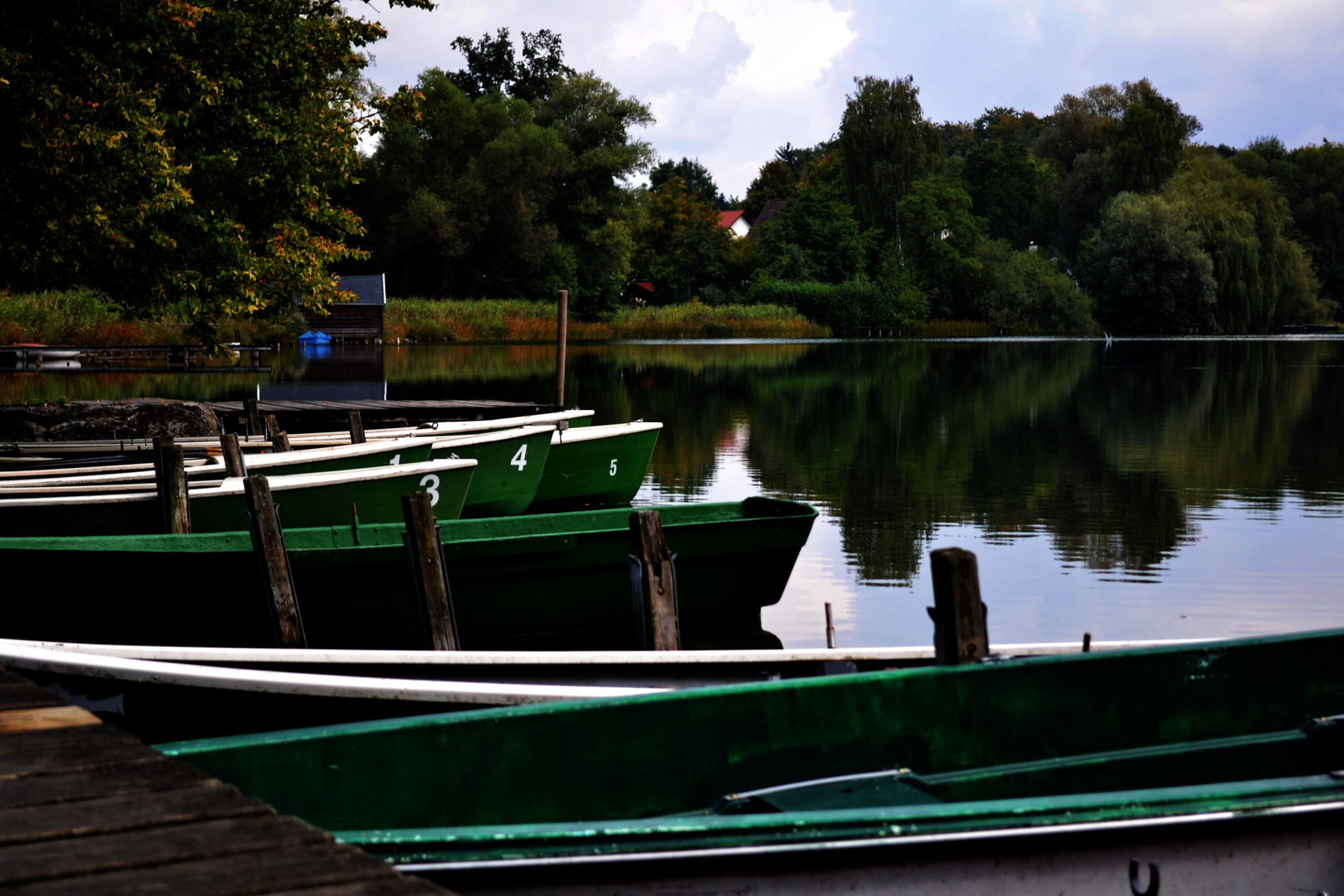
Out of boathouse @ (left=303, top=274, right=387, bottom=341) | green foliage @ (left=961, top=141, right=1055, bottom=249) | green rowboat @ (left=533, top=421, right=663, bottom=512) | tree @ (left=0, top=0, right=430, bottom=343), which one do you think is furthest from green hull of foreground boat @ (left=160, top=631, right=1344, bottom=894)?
green foliage @ (left=961, top=141, right=1055, bottom=249)

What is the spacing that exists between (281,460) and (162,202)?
213 inches

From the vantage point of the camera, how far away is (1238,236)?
69.8 meters

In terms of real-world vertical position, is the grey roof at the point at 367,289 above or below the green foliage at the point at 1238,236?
below

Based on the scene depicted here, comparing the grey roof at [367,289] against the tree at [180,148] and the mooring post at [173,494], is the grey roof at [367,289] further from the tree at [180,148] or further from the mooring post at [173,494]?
the mooring post at [173,494]

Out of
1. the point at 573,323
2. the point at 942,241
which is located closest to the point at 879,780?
the point at 573,323

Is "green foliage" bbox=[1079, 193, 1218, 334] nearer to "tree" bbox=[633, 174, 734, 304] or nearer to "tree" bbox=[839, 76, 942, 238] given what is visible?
"tree" bbox=[839, 76, 942, 238]

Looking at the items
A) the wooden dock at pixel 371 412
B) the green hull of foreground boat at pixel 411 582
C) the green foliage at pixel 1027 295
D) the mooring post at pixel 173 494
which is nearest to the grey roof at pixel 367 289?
the green foliage at pixel 1027 295

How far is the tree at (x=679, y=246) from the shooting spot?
82.2 meters

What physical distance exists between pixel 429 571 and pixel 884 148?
7785 cm

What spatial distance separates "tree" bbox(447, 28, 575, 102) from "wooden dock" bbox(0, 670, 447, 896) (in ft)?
287

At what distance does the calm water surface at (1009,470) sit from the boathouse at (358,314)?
17121 millimetres

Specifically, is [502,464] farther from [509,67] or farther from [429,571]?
[509,67]

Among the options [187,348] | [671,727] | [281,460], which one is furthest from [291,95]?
[187,348]

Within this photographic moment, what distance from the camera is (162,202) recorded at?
15477 mm
